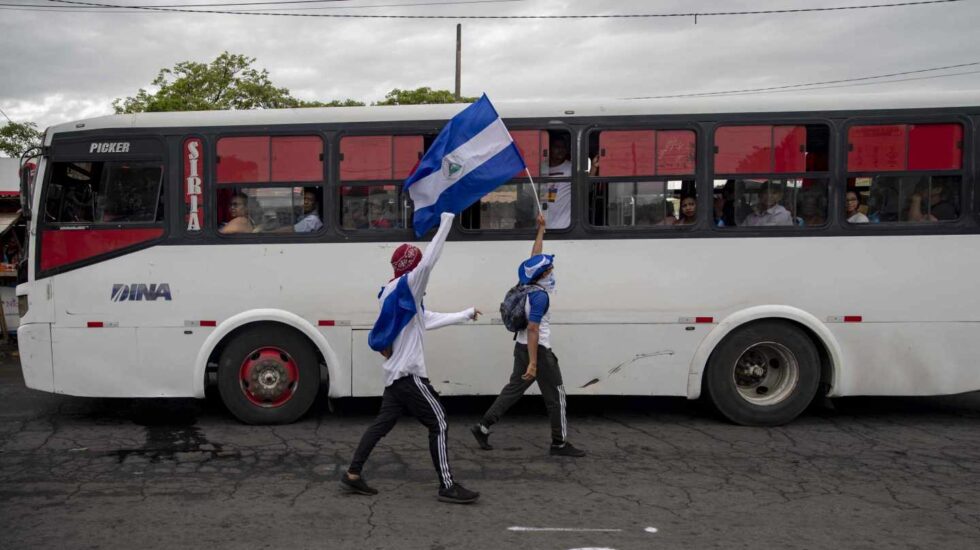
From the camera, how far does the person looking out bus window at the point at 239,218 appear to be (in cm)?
774

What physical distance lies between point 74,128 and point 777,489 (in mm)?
6775

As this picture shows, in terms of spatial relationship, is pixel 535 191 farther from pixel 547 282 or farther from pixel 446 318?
pixel 446 318

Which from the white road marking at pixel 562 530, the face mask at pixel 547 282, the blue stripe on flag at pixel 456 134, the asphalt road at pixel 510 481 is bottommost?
the asphalt road at pixel 510 481

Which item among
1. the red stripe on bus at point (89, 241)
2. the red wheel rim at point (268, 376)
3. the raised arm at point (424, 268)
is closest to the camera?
the raised arm at point (424, 268)

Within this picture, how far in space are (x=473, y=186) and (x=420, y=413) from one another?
2.10m

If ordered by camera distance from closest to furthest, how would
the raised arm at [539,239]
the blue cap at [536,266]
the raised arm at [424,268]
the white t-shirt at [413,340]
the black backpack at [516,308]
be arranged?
the raised arm at [424,268] → the white t-shirt at [413,340] → the blue cap at [536,266] → the black backpack at [516,308] → the raised arm at [539,239]

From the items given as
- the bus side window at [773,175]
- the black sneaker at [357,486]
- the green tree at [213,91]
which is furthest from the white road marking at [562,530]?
the green tree at [213,91]

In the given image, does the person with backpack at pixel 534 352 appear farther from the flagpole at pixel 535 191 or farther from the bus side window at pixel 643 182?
the bus side window at pixel 643 182

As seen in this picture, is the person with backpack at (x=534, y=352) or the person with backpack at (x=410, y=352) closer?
the person with backpack at (x=410, y=352)

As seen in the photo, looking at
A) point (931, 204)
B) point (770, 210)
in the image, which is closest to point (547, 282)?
point (770, 210)

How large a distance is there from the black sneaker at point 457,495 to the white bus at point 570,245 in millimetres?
2159

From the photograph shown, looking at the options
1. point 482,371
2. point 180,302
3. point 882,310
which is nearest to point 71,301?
point 180,302

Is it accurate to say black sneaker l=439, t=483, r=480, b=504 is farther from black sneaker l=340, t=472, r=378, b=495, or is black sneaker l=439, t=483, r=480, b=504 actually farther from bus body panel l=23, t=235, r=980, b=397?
bus body panel l=23, t=235, r=980, b=397

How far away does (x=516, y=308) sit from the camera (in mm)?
6703
